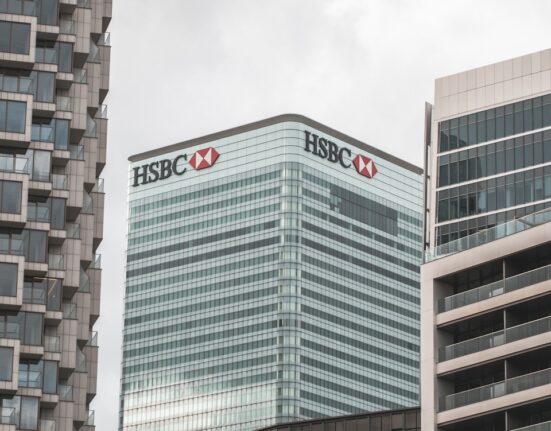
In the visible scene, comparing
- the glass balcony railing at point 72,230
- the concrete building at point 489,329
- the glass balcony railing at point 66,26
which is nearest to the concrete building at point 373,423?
the concrete building at point 489,329

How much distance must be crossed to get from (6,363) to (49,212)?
11867mm

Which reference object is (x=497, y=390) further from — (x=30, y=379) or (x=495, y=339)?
(x=30, y=379)

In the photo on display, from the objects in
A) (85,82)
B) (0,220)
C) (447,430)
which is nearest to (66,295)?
(0,220)

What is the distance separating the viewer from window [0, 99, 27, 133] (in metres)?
113

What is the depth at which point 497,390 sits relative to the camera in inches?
4658

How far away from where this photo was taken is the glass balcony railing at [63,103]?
4594 inches

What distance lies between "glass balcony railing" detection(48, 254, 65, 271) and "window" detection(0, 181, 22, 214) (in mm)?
4483

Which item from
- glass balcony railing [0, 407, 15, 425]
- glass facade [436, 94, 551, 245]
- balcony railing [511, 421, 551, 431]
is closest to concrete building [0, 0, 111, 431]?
glass balcony railing [0, 407, 15, 425]

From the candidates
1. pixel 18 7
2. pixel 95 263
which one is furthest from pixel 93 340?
pixel 18 7

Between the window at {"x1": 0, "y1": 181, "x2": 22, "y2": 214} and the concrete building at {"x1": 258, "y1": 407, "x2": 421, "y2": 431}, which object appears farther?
the concrete building at {"x1": 258, "y1": 407, "x2": 421, "y2": 431}

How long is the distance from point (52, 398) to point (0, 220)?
12.3 m

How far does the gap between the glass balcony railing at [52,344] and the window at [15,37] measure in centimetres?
1991

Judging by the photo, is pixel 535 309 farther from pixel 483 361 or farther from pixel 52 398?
pixel 52 398

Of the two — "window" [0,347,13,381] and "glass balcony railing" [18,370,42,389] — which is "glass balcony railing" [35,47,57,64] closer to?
"window" [0,347,13,381]
